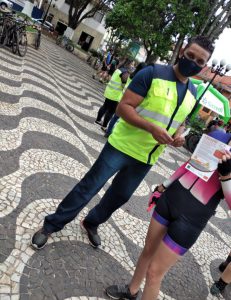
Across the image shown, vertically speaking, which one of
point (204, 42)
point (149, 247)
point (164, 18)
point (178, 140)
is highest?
point (164, 18)

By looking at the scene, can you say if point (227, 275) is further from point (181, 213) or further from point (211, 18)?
point (211, 18)

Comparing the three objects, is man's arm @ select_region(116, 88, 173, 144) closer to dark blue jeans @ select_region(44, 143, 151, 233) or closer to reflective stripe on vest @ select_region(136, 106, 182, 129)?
reflective stripe on vest @ select_region(136, 106, 182, 129)

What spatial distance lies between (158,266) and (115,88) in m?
5.65

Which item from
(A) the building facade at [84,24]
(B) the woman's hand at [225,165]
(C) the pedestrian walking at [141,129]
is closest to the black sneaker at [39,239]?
(C) the pedestrian walking at [141,129]

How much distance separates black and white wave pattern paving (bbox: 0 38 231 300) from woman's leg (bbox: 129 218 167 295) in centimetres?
36

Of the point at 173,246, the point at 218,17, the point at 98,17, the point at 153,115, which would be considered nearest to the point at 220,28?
the point at 218,17

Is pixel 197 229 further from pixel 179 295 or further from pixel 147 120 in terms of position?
pixel 179 295

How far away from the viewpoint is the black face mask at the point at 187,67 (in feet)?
8.60

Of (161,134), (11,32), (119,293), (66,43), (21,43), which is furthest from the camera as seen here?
(66,43)

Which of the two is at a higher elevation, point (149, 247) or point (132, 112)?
point (132, 112)

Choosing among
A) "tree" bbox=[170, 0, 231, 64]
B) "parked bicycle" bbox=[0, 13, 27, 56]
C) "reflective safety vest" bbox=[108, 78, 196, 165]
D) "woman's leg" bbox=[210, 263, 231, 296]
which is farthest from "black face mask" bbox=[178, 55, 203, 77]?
"tree" bbox=[170, 0, 231, 64]

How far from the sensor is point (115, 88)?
7629 mm

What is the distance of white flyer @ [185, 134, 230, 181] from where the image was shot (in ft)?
7.13

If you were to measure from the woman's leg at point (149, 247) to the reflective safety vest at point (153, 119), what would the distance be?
65 cm
